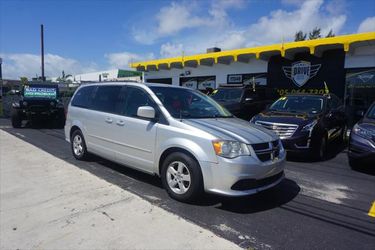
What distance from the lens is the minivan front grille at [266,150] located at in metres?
4.42

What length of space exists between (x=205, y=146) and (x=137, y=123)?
1510 mm

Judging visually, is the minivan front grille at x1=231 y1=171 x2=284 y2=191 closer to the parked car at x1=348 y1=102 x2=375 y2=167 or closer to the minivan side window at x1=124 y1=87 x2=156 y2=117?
→ the minivan side window at x1=124 y1=87 x2=156 y2=117

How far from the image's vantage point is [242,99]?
11.8 metres

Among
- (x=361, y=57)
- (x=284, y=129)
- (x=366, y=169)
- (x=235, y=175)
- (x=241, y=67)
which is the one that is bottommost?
(x=366, y=169)

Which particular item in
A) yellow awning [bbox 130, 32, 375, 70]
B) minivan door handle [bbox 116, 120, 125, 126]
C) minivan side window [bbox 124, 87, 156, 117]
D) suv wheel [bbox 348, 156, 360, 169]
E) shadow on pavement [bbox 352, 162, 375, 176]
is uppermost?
yellow awning [bbox 130, 32, 375, 70]

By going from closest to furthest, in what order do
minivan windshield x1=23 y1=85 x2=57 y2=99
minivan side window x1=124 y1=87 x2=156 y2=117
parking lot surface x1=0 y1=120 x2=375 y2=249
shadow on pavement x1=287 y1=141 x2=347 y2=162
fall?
parking lot surface x1=0 y1=120 x2=375 y2=249 < minivan side window x1=124 y1=87 x2=156 y2=117 < shadow on pavement x1=287 y1=141 x2=347 y2=162 < minivan windshield x1=23 y1=85 x2=57 y2=99

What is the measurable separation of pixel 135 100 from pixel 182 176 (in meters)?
1.76

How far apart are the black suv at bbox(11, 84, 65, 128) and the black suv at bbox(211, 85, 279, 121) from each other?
741 centimetres

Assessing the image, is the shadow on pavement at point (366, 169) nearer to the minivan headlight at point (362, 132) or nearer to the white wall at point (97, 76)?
the minivan headlight at point (362, 132)

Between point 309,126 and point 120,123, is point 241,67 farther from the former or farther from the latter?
point 120,123

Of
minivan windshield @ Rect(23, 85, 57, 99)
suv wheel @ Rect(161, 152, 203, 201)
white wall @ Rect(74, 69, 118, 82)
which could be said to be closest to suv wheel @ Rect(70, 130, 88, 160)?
suv wheel @ Rect(161, 152, 203, 201)

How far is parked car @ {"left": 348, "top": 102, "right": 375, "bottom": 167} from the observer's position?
6.31 meters

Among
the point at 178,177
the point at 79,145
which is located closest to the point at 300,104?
the point at 178,177

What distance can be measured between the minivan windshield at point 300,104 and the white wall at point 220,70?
7515mm
